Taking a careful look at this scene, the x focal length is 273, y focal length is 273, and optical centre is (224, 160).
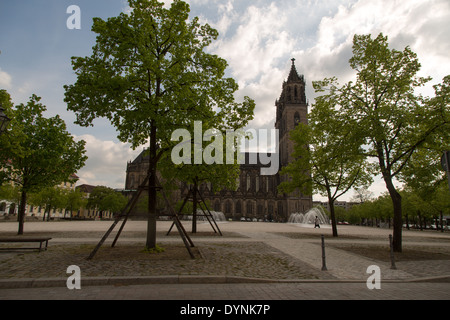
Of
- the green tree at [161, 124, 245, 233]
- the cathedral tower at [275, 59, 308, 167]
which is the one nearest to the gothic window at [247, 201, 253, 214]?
the cathedral tower at [275, 59, 308, 167]

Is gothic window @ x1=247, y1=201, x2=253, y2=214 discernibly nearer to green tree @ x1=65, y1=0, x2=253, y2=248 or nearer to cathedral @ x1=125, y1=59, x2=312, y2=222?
cathedral @ x1=125, y1=59, x2=312, y2=222

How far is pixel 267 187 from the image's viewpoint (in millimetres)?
94562

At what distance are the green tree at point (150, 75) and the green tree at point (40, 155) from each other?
9530 millimetres

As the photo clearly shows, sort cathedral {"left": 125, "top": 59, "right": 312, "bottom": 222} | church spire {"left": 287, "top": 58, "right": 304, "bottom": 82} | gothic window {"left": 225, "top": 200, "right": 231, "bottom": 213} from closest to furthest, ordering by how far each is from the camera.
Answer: cathedral {"left": 125, "top": 59, "right": 312, "bottom": 222}
church spire {"left": 287, "top": 58, "right": 304, "bottom": 82}
gothic window {"left": 225, "top": 200, "right": 231, "bottom": 213}

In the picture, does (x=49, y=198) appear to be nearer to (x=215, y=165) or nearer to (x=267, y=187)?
(x=215, y=165)

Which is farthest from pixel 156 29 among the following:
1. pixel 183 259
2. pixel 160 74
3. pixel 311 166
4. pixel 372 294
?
pixel 311 166

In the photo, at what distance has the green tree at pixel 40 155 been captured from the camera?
17875 mm

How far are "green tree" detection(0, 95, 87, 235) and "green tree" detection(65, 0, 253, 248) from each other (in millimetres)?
9530

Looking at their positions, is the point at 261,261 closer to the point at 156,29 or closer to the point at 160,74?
the point at 160,74

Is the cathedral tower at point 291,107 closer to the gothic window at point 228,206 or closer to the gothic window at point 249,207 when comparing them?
the gothic window at point 249,207

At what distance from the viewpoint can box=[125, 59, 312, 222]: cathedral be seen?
84.2m

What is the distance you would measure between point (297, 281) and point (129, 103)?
8.43m

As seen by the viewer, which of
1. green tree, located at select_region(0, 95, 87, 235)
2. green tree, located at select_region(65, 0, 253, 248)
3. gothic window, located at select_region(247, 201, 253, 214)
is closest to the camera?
green tree, located at select_region(65, 0, 253, 248)

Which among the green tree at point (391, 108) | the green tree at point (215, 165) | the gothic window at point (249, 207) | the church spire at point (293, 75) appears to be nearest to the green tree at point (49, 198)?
the green tree at point (215, 165)
